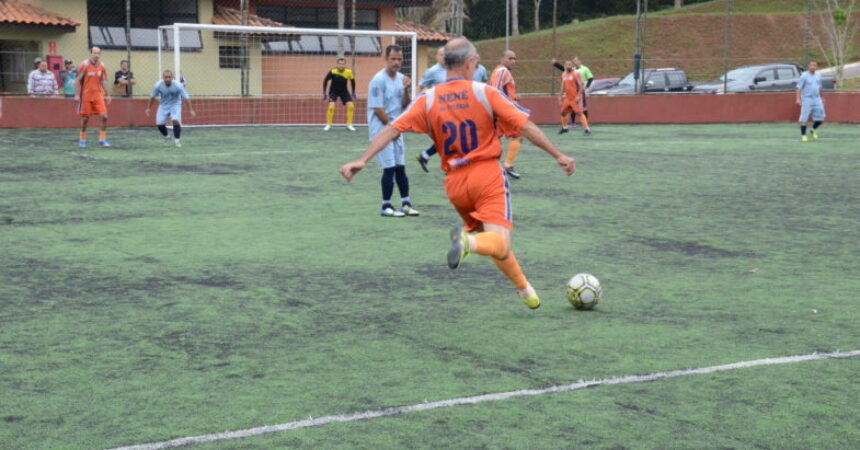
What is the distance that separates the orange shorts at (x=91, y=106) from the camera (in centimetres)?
2086

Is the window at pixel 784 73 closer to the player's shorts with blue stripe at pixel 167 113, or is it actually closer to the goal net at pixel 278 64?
the goal net at pixel 278 64

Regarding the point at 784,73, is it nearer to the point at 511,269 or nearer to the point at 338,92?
the point at 338,92

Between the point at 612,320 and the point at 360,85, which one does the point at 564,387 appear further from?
the point at 360,85

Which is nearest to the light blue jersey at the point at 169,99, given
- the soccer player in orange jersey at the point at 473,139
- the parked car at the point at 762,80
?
the soccer player in orange jersey at the point at 473,139

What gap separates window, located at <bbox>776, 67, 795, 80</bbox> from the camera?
35812 millimetres

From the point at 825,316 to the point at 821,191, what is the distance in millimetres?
8055

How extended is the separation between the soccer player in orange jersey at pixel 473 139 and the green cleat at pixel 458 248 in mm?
378

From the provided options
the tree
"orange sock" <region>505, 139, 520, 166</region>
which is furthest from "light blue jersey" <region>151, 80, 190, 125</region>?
the tree

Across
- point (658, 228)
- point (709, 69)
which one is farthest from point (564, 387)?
point (709, 69)

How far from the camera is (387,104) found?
1236 cm

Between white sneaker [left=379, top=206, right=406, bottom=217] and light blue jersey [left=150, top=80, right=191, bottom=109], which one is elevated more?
light blue jersey [left=150, top=80, right=191, bottom=109]

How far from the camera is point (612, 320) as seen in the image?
6.98 m

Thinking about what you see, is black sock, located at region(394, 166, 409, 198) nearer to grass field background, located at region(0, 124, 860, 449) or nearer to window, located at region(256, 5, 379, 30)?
grass field background, located at region(0, 124, 860, 449)

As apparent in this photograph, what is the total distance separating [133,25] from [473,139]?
2968 cm
